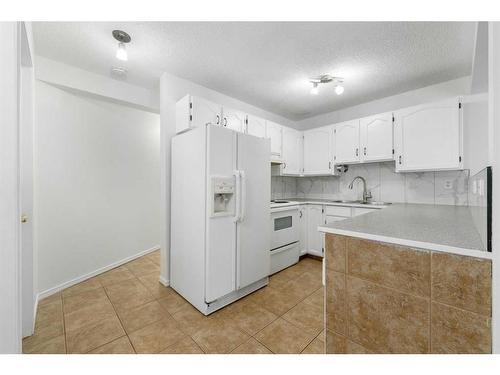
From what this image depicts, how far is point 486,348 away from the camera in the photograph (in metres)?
0.71

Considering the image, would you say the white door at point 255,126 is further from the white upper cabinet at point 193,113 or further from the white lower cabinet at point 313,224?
the white lower cabinet at point 313,224

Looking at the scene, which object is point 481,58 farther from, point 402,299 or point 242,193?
point 242,193

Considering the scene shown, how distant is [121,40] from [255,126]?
1.66 m

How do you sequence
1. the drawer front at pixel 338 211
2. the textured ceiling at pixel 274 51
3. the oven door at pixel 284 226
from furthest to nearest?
1. the drawer front at pixel 338 211
2. the oven door at pixel 284 226
3. the textured ceiling at pixel 274 51

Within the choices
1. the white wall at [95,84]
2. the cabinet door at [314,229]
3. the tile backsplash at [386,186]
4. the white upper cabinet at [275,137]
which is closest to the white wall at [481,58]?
the tile backsplash at [386,186]

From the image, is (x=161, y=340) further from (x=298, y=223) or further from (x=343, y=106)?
(x=343, y=106)

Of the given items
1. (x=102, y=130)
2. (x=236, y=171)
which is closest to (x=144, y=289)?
(x=236, y=171)

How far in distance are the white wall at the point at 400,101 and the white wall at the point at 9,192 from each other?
365 cm

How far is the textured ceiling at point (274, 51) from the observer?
167cm

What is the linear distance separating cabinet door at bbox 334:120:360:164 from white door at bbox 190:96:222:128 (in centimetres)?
184

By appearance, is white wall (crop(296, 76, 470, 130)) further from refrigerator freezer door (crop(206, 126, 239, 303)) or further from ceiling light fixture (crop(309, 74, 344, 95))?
refrigerator freezer door (crop(206, 126, 239, 303))

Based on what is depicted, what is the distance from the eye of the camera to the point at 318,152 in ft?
11.0

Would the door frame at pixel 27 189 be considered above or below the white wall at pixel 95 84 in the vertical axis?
below

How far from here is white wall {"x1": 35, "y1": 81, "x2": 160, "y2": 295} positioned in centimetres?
210
